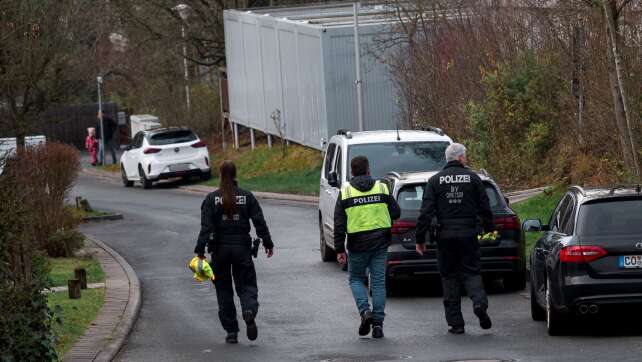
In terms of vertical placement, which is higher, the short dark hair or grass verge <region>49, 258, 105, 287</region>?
the short dark hair

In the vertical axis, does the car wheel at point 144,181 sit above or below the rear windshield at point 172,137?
below

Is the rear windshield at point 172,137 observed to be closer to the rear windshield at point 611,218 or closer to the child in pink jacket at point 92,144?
the child in pink jacket at point 92,144

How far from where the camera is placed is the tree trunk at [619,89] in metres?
17.9

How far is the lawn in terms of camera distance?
2212 cm

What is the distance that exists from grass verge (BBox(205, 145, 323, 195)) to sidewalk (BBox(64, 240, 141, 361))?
50.7 feet

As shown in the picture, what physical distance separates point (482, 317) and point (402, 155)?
6567 mm

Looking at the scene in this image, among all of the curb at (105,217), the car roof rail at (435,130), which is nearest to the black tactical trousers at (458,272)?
the car roof rail at (435,130)

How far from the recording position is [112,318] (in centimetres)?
1481

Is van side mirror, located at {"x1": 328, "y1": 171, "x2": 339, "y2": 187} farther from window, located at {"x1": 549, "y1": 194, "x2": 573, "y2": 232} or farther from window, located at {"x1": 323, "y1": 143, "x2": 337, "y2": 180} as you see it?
window, located at {"x1": 549, "y1": 194, "x2": 573, "y2": 232}

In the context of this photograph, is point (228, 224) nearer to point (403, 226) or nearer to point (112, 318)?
point (112, 318)

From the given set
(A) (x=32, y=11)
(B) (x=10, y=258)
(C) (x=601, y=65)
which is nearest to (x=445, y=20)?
(C) (x=601, y=65)

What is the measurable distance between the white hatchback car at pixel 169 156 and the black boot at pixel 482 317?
29.6 meters

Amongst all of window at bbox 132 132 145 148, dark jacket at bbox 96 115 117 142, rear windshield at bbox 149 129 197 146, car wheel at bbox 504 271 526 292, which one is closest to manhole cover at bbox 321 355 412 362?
car wheel at bbox 504 271 526 292

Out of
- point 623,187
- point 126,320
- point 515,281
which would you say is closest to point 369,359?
point 623,187
